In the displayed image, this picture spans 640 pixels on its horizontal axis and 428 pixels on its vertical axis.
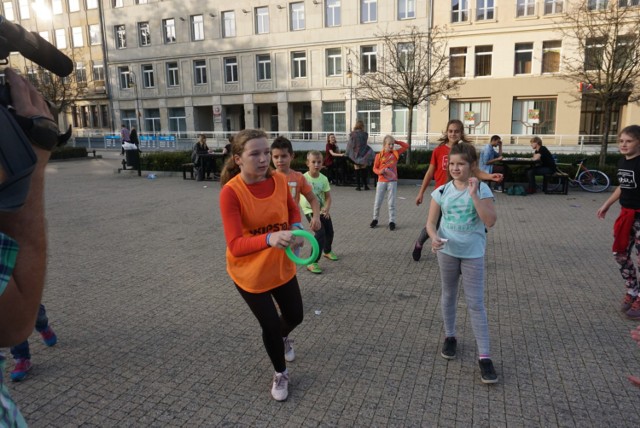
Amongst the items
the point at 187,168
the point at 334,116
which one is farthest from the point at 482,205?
the point at 334,116

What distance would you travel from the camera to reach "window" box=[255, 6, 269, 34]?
36.2 metres

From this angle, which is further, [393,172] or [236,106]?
[236,106]

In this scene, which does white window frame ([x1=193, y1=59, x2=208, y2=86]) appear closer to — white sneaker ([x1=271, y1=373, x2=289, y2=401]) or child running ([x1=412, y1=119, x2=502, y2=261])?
child running ([x1=412, y1=119, x2=502, y2=261])

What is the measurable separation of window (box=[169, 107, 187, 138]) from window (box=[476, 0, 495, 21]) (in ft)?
83.8

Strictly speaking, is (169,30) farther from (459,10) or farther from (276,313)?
(276,313)

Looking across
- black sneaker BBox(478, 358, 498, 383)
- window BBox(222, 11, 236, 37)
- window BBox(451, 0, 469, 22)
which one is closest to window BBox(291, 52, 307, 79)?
window BBox(222, 11, 236, 37)

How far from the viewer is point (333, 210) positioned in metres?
10.9

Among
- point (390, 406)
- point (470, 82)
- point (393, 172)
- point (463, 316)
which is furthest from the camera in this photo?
point (470, 82)

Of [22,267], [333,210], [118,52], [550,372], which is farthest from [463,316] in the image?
[118,52]

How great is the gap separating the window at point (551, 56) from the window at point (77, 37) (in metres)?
41.0

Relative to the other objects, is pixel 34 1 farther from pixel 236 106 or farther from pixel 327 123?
pixel 327 123

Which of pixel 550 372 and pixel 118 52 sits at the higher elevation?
pixel 118 52

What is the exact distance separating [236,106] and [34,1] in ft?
80.1

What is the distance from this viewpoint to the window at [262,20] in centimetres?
3616
